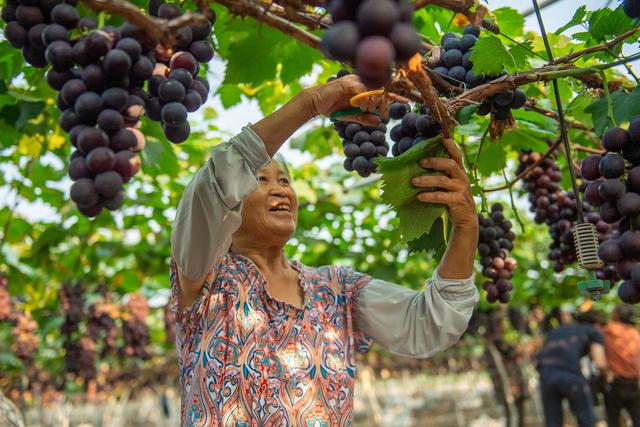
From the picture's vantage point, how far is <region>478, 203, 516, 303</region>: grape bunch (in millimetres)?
2723

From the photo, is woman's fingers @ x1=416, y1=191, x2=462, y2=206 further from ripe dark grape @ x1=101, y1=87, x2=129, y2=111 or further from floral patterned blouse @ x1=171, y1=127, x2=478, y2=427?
ripe dark grape @ x1=101, y1=87, x2=129, y2=111

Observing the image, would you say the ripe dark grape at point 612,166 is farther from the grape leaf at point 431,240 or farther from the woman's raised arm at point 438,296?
the grape leaf at point 431,240

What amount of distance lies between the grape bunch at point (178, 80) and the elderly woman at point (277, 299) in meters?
0.23

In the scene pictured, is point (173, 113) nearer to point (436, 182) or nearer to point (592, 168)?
point (436, 182)

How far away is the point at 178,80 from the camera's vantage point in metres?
1.39

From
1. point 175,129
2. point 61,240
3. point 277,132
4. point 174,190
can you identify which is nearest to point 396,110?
point 277,132

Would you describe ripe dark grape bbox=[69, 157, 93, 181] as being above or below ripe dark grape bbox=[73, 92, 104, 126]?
below

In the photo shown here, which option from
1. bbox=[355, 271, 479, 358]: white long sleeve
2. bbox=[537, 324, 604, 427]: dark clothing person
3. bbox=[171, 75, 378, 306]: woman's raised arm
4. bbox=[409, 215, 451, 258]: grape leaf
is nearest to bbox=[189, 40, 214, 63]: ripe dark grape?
bbox=[171, 75, 378, 306]: woman's raised arm

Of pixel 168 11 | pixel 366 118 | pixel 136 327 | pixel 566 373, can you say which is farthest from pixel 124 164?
pixel 566 373

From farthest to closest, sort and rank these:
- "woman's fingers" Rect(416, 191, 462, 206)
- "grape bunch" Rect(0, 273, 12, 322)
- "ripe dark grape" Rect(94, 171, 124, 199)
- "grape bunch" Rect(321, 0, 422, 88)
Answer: "grape bunch" Rect(0, 273, 12, 322) → "woman's fingers" Rect(416, 191, 462, 206) → "ripe dark grape" Rect(94, 171, 124, 199) → "grape bunch" Rect(321, 0, 422, 88)

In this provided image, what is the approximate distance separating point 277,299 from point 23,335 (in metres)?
5.24

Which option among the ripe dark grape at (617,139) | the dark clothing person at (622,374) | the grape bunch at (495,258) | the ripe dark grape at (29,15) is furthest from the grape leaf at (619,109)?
the dark clothing person at (622,374)

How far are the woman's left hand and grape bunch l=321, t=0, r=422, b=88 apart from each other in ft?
2.69

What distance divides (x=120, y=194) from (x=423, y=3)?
70 centimetres
